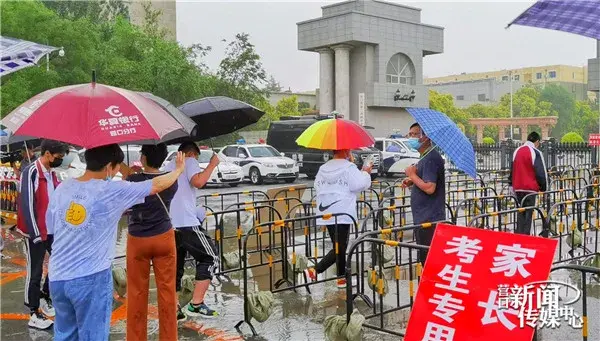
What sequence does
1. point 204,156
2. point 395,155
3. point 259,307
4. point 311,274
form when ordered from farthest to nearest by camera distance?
1. point 395,155
2. point 204,156
3. point 311,274
4. point 259,307

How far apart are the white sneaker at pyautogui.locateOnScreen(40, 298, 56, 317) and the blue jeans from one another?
2.83 metres

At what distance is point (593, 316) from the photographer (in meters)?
6.28

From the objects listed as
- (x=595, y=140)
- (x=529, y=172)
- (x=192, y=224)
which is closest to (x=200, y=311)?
(x=192, y=224)

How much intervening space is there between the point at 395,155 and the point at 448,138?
68.7 ft

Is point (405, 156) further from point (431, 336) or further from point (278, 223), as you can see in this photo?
point (431, 336)

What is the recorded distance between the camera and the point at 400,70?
41.4 m

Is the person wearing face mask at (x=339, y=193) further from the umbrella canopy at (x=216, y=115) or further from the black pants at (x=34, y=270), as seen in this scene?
the black pants at (x=34, y=270)

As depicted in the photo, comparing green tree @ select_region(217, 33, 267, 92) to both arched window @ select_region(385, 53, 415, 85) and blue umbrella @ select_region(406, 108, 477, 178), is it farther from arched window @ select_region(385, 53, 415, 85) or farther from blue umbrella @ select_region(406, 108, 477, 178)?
blue umbrella @ select_region(406, 108, 477, 178)

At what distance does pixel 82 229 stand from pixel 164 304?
151cm

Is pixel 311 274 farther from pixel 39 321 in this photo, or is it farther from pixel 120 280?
pixel 39 321

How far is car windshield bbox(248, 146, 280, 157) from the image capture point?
25203 millimetres

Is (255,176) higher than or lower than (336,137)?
lower

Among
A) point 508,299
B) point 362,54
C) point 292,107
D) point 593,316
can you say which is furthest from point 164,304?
point 292,107

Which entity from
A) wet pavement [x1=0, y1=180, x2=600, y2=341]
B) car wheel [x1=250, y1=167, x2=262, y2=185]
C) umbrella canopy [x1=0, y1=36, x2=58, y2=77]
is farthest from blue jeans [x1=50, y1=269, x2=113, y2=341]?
car wheel [x1=250, y1=167, x2=262, y2=185]
